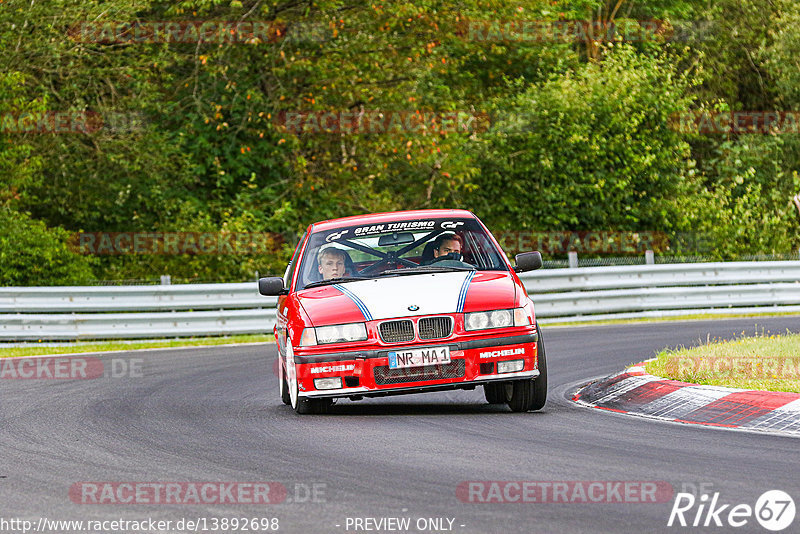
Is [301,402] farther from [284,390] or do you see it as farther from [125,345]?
[125,345]

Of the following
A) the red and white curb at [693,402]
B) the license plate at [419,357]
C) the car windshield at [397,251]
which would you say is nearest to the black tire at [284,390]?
the car windshield at [397,251]

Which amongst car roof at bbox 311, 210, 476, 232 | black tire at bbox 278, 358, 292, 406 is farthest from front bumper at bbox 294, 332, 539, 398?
car roof at bbox 311, 210, 476, 232

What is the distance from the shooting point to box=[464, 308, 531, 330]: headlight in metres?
9.66

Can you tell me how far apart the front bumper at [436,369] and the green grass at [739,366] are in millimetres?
1498

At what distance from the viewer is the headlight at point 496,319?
9656mm

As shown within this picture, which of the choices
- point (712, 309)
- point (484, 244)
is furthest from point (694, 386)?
point (712, 309)

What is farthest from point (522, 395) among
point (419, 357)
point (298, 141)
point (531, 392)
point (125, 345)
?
point (298, 141)

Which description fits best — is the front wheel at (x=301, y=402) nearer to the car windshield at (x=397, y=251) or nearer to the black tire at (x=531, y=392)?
the car windshield at (x=397, y=251)

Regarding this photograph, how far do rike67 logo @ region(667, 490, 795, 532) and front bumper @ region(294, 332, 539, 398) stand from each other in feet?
11.9

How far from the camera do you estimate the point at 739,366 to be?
10.7 m

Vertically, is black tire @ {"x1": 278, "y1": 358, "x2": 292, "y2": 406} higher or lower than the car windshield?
lower

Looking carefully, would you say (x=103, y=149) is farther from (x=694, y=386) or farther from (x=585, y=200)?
(x=694, y=386)

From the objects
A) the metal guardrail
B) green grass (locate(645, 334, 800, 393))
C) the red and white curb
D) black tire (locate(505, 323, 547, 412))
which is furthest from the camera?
the metal guardrail

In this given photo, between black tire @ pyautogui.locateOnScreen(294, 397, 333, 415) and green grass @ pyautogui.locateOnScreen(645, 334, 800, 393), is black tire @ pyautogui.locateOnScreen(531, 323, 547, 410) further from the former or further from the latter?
black tire @ pyautogui.locateOnScreen(294, 397, 333, 415)
